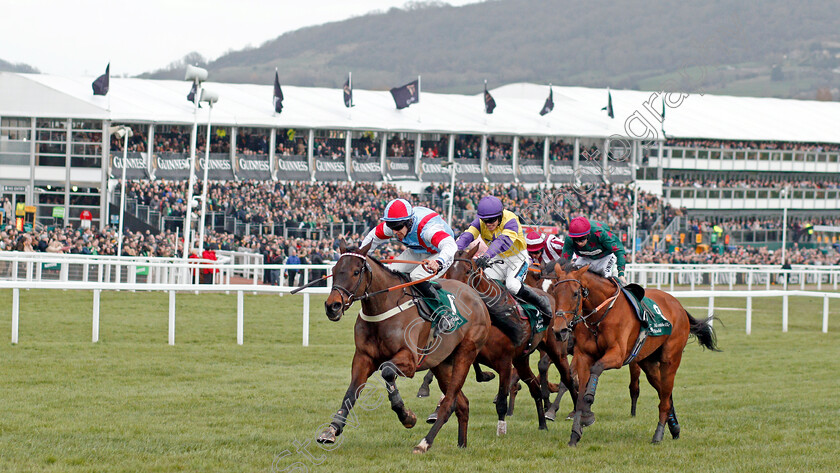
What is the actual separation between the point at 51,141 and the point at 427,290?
1021 inches

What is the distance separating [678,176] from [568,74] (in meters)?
120

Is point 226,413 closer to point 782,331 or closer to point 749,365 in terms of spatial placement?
point 749,365

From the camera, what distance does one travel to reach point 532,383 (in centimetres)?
818

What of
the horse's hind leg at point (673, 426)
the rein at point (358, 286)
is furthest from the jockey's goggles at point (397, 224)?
the horse's hind leg at point (673, 426)

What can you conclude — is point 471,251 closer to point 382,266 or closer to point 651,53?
point 382,266

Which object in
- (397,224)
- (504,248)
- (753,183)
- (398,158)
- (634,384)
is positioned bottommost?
(634,384)

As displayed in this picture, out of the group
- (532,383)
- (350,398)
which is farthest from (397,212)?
(532,383)

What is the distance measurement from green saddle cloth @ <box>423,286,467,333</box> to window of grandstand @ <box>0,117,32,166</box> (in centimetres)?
2568

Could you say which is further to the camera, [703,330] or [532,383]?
[703,330]

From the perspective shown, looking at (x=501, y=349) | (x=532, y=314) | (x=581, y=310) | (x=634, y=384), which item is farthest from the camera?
(x=634, y=384)

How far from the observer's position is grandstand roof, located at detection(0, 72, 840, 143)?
3077 cm

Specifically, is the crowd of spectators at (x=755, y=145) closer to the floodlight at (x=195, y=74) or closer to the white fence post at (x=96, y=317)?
the floodlight at (x=195, y=74)

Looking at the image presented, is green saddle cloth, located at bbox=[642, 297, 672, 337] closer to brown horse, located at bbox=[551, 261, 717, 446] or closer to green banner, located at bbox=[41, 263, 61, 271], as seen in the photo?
brown horse, located at bbox=[551, 261, 717, 446]

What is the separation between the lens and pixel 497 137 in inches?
1662
